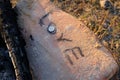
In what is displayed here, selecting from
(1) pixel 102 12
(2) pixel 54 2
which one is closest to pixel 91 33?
(1) pixel 102 12

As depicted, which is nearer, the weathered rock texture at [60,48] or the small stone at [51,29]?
the weathered rock texture at [60,48]

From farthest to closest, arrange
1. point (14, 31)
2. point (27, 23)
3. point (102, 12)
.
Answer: point (102, 12) → point (27, 23) → point (14, 31)

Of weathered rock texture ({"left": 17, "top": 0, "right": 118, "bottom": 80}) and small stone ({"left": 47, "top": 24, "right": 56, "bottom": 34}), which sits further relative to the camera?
small stone ({"left": 47, "top": 24, "right": 56, "bottom": 34})

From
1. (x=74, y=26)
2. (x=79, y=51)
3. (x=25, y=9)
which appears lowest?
(x=79, y=51)

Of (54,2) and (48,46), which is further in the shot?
(54,2)

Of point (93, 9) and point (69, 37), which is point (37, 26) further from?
point (93, 9)

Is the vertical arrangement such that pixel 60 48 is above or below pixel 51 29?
below

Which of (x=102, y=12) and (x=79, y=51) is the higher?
(x=102, y=12)

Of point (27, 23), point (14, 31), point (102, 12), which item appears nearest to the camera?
point (14, 31)
